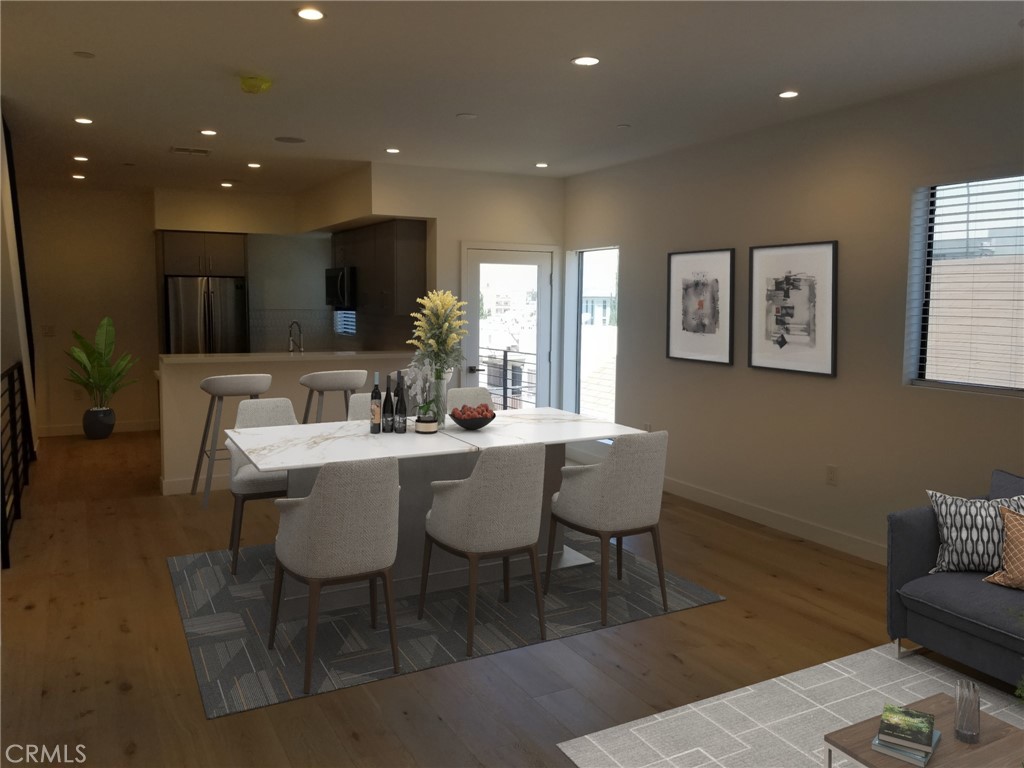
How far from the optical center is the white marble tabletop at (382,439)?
353 centimetres

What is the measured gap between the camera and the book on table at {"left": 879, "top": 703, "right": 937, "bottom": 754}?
2.13 m

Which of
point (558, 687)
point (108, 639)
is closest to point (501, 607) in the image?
point (558, 687)

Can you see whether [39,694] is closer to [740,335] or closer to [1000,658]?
[1000,658]

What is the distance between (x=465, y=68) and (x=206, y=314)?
595 cm

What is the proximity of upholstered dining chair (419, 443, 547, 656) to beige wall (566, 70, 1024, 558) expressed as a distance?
2367 millimetres

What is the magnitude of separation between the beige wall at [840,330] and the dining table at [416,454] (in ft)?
5.14

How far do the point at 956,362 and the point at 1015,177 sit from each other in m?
0.99

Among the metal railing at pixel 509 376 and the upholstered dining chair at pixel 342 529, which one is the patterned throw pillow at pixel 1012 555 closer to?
the upholstered dining chair at pixel 342 529

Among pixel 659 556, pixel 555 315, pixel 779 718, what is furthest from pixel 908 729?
pixel 555 315

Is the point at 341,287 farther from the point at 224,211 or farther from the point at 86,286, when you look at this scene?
the point at 86,286

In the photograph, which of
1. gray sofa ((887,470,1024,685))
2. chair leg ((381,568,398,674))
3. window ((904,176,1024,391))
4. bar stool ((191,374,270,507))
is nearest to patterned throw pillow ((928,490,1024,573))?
gray sofa ((887,470,1024,685))

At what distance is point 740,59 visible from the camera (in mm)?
3725

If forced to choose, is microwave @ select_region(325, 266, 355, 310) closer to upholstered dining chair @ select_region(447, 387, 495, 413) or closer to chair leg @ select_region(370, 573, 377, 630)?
upholstered dining chair @ select_region(447, 387, 495, 413)

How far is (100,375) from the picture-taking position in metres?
8.12
